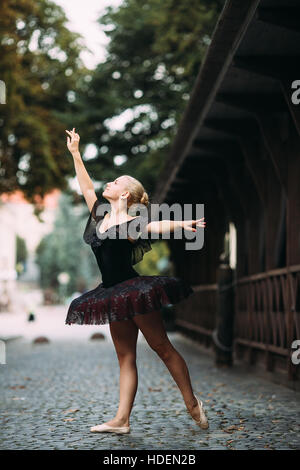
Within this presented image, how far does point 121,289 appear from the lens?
595cm

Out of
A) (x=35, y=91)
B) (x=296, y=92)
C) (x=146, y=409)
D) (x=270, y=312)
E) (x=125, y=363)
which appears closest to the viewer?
(x=125, y=363)

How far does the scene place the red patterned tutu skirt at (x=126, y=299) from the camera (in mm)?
5867

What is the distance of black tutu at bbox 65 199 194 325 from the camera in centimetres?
588

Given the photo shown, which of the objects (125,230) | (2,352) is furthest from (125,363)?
(2,352)

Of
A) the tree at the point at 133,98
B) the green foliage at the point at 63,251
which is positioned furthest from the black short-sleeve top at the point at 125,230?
the green foliage at the point at 63,251

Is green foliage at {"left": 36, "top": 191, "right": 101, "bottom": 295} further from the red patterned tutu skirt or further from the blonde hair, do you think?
the red patterned tutu skirt

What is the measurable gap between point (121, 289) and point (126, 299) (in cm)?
11

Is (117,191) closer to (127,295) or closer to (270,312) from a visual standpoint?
(127,295)

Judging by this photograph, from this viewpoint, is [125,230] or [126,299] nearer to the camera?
[126,299]

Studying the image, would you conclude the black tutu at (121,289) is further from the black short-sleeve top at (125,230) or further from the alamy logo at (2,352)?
the alamy logo at (2,352)

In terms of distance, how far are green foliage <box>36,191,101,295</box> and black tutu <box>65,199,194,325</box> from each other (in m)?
84.1
